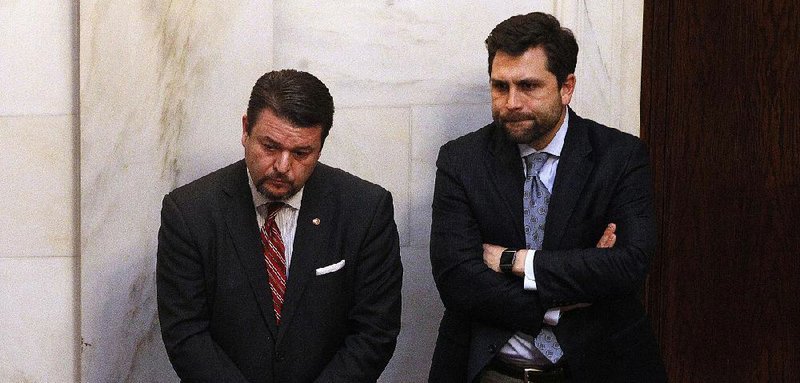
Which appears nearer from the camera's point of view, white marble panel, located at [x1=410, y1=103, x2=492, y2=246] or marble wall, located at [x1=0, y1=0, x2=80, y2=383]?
white marble panel, located at [x1=410, y1=103, x2=492, y2=246]

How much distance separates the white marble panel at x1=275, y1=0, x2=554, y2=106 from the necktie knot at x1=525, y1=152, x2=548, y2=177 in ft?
2.38

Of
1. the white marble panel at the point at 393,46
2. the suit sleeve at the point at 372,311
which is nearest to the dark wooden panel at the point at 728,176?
the white marble panel at the point at 393,46

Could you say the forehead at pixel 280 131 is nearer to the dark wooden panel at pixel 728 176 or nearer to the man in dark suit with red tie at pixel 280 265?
the man in dark suit with red tie at pixel 280 265

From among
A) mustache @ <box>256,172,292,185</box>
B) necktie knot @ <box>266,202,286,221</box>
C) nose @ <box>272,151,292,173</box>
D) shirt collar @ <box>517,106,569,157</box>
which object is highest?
shirt collar @ <box>517,106,569,157</box>

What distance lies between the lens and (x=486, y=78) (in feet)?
13.9

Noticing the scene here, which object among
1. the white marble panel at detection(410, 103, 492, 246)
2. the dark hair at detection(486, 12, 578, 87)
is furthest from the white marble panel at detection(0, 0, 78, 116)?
the dark hair at detection(486, 12, 578, 87)

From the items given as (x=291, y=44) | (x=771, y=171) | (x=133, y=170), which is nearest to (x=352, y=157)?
(x=291, y=44)

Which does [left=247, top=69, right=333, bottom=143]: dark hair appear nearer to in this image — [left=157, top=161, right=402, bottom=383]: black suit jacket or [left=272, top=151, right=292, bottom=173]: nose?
[left=272, top=151, right=292, bottom=173]: nose

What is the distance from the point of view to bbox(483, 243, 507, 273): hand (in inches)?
135

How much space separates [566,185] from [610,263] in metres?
0.27

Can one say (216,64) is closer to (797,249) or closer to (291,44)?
(291,44)

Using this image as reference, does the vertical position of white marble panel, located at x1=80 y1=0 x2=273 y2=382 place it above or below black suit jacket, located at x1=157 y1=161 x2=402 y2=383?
above

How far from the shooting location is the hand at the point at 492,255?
3.44m

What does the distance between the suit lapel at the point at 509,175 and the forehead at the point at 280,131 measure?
0.58 meters
